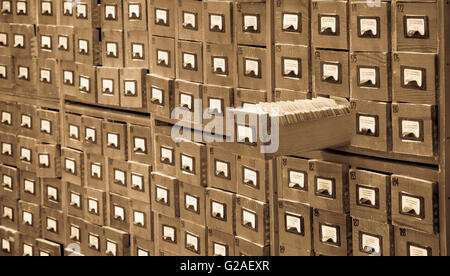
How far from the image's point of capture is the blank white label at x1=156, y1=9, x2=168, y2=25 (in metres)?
5.35

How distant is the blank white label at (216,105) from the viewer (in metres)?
5.05

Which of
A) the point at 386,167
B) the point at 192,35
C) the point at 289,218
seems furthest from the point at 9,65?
the point at 386,167

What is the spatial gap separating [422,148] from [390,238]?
1.66ft

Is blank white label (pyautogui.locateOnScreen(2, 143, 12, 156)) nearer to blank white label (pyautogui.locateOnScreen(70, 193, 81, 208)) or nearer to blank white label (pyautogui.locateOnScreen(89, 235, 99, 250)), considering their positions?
blank white label (pyautogui.locateOnScreen(70, 193, 81, 208))

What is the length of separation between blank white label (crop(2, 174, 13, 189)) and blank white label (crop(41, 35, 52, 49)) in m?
1.21

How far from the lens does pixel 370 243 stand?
442 cm

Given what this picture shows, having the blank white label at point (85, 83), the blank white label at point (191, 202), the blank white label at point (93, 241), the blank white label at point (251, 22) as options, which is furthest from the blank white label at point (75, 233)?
the blank white label at point (251, 22)

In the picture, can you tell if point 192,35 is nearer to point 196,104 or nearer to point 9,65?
point 196,104

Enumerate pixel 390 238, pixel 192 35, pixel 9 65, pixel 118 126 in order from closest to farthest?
pixel 390 238 < pixel 192 35 < pixel 118 126 < pixel 9 65

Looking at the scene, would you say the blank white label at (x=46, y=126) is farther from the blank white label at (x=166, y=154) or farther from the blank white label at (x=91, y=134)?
the blank white label at (x=166, y=154)

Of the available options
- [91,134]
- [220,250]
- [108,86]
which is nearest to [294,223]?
[220,250]

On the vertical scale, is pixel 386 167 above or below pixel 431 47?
below

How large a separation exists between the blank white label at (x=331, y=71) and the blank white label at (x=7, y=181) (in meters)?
3.38

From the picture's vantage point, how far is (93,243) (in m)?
6.25
